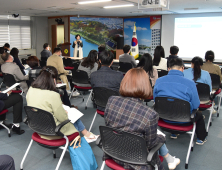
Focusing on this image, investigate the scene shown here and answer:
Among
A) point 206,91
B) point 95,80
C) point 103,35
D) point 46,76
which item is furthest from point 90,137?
point 103,35

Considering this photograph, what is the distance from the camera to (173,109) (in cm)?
264

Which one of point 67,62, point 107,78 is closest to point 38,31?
point 67,62

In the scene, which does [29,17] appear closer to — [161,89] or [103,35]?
[103,35]

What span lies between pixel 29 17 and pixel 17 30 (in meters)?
1.01

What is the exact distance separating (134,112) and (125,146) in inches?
11.0

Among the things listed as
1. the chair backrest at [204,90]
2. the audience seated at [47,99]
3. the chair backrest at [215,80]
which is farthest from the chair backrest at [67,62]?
the audience seated at [47,99]

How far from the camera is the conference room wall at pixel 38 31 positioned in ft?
40.8

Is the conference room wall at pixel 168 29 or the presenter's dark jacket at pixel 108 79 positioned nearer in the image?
the presenter's dark jacket at pixel 108 79

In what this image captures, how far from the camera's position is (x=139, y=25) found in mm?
12195

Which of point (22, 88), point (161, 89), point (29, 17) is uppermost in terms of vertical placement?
point (29, 17)

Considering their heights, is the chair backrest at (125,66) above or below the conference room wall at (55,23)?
below

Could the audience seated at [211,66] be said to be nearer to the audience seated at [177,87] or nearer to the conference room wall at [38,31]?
the audience seated at [177,87]

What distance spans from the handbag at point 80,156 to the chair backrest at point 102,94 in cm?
76

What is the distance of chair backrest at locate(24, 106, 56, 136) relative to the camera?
88.7 inches
